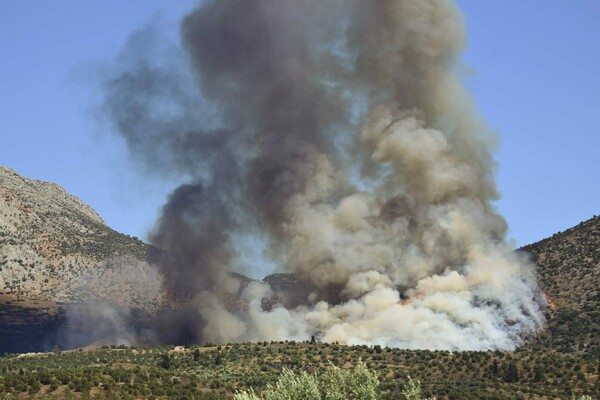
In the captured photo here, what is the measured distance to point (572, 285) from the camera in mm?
122062

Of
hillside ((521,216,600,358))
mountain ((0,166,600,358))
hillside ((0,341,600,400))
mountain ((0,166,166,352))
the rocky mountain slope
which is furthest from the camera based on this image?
the rocky mountain slope

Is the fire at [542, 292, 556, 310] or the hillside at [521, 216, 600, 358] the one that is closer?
the hillside at [521, 216, 600, 358]

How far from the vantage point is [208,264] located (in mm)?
138625

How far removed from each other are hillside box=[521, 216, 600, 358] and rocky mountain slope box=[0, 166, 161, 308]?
6952 cm

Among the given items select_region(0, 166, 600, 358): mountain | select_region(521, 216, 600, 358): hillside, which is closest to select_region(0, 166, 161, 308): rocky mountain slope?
select_region(0, 166, 600, 358): mountain

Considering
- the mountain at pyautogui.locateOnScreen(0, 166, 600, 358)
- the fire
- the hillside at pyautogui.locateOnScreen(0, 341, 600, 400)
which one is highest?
the mountain at pyautogui.locateOnScreen(0, 166, 600, 358)

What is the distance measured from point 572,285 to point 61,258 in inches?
3648

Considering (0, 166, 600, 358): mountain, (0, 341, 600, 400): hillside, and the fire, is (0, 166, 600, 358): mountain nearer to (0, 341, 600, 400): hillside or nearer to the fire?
the fire

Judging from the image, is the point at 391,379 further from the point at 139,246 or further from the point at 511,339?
the point at 139,246

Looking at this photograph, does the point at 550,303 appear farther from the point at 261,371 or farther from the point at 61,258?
the point at 61,258

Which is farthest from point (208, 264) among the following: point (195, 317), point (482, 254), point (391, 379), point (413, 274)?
point (391, 379)

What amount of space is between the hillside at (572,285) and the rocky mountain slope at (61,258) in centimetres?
6952

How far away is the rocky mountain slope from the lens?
510 ft

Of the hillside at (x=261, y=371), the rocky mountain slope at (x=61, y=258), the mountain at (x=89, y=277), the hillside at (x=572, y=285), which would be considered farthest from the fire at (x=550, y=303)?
the rocky mountain slope at (x=61, y=258)
